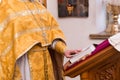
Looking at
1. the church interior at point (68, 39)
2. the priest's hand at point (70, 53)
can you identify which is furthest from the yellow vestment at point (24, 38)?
the priest's hand at point (70, 53)

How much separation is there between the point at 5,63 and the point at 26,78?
14 cm

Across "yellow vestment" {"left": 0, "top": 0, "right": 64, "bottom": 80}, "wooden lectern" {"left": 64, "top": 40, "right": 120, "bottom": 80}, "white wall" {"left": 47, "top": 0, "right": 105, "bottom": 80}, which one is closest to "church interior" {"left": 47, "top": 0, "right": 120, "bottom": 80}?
"white wall" {"left": 47, "top": 0, "right": 105, "bottom": 80}

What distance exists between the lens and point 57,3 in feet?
8.55

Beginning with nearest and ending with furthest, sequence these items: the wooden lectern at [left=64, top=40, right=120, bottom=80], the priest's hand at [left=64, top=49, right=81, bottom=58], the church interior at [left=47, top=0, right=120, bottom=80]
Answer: the wooden lectern at [left=64, top=40, right=120, bottom=80], the priest's hand at [left=64, top=49, right=81, bottom=58], the church interior at [left=47, top=0, right=120, bottom=80]

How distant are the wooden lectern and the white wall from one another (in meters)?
1.57

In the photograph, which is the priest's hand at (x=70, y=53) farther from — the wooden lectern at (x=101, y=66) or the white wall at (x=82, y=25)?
the white wall at (x=82, y=25)

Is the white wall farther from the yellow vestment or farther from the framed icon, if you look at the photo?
the yellow vestment

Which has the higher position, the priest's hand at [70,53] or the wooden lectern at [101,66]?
the wooden lectern at [101,66]

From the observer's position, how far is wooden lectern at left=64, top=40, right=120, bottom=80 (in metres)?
0.86

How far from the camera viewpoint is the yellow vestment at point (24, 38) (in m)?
1.34

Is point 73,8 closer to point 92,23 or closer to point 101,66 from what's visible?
point 92,23

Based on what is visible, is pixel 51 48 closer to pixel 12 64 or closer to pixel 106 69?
pixel 12 64

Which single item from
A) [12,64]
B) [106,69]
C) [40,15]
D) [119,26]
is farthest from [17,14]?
[119,26]

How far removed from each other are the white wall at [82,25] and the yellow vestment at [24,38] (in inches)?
44.4
